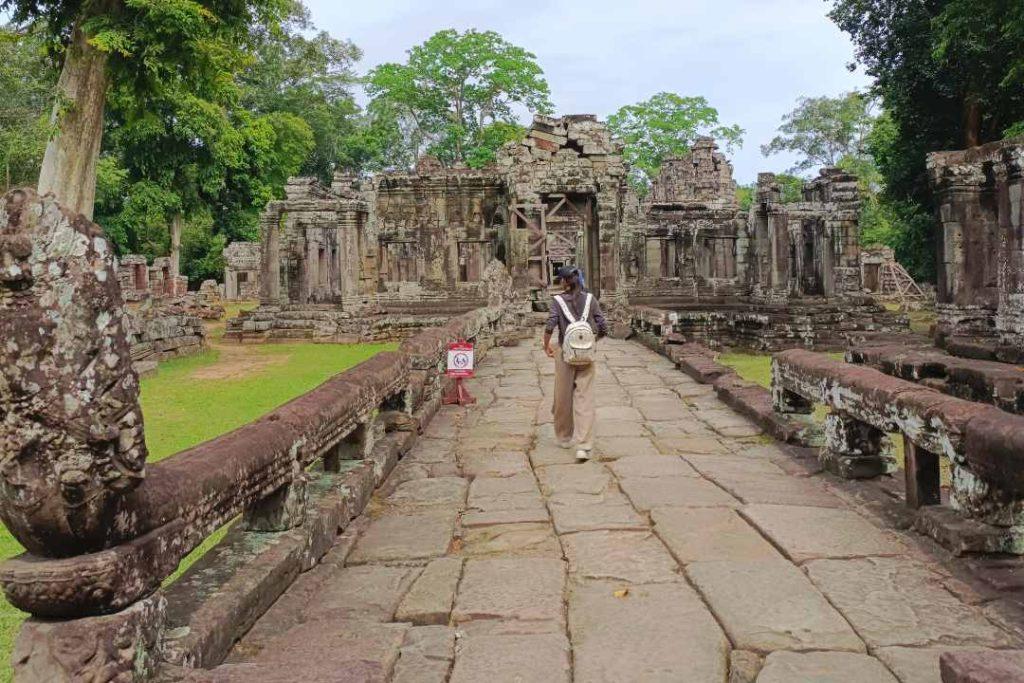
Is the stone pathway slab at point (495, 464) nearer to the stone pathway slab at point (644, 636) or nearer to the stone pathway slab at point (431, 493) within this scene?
the stone pathway slab at point (431, 493)

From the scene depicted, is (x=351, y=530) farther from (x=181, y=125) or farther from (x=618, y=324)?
(x=181, y=125)

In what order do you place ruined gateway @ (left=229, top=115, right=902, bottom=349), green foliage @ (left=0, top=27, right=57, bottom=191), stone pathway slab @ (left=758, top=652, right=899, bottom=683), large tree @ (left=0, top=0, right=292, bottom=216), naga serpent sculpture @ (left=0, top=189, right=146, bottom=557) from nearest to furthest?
1. naga serpent sculpture @ (left=0, top=189, right=146, bottom=557)
2. stone pathway slab @ (left=758, top=652, right=899, bottom=683)
3. large tree @ (left=0, top=0, right=292, bottom=216)
4. ruined gateway @ (left=229, top=115, right=902, bottom=349)
5. green foliage @ (left=0, top=27, right=57, bottom=191)

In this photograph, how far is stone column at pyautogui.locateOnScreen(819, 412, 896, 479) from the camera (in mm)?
5059

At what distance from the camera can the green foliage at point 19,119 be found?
27.4 metres

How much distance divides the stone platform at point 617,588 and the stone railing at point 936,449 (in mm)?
232

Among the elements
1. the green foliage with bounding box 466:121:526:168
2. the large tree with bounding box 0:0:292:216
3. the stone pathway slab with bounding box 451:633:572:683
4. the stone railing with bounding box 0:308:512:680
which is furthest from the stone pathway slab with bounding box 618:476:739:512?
the green foliage with bounding box 466:121:526:168

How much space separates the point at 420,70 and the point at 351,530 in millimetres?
42870

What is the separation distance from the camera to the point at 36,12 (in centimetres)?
1391

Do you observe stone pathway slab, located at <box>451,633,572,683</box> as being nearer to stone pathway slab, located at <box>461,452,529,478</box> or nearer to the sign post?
stone pathway slab, located at <box>461,452,529,478</box>

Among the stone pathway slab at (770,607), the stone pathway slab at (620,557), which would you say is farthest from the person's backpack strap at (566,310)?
the stone pathway slab at (770,607)

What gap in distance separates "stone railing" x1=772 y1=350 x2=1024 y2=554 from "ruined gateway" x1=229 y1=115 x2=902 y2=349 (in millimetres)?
10779

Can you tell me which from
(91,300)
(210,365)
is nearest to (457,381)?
(91,300)

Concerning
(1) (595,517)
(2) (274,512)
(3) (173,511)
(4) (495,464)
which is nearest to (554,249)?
(4) (495,464)

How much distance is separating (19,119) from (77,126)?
21.5 meters
